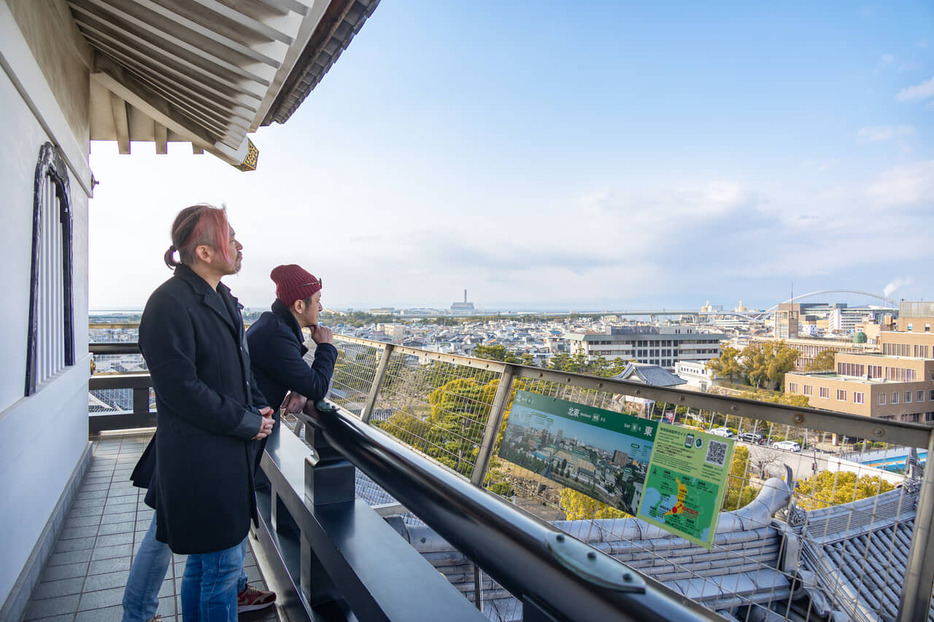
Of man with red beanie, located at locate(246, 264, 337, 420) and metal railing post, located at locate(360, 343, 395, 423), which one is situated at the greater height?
man with red beanie, located at locate(246, 264, 337, 420)

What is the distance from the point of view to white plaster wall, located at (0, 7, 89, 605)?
93.4 inches

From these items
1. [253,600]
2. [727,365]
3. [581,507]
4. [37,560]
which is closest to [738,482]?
[581,507]

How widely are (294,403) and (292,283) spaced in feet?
1.95

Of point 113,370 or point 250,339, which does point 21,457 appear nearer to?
point 250,339

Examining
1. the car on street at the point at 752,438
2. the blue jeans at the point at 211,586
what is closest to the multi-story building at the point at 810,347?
the car on street at the point at 752,438

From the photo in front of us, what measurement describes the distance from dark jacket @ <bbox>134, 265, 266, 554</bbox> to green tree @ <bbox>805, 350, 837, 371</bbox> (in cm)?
2024

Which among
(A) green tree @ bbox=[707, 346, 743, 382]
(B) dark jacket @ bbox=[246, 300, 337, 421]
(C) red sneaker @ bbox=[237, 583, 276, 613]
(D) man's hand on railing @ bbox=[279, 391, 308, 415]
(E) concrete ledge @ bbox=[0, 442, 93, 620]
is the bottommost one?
(A) green tree @ bbox=[707, 346, 743, 382]

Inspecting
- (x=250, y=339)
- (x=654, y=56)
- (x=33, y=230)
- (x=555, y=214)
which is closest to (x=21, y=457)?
(x=33, y=230)

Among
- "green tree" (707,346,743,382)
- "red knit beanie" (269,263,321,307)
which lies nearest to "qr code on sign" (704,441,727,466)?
"red knit beanie" (269,263,321,307)

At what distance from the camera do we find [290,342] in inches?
84.0

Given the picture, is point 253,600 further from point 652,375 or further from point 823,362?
point 823,362

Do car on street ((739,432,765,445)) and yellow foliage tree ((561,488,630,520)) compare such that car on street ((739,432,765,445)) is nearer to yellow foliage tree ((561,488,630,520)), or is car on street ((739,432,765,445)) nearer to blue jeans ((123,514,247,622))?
yellow foliage tree ((561,488,630,520))

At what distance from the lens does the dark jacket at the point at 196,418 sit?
4.85 ft

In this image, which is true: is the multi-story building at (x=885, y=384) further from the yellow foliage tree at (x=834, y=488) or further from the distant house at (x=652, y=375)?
the yellow foliage tree at (x=834, y=488)
